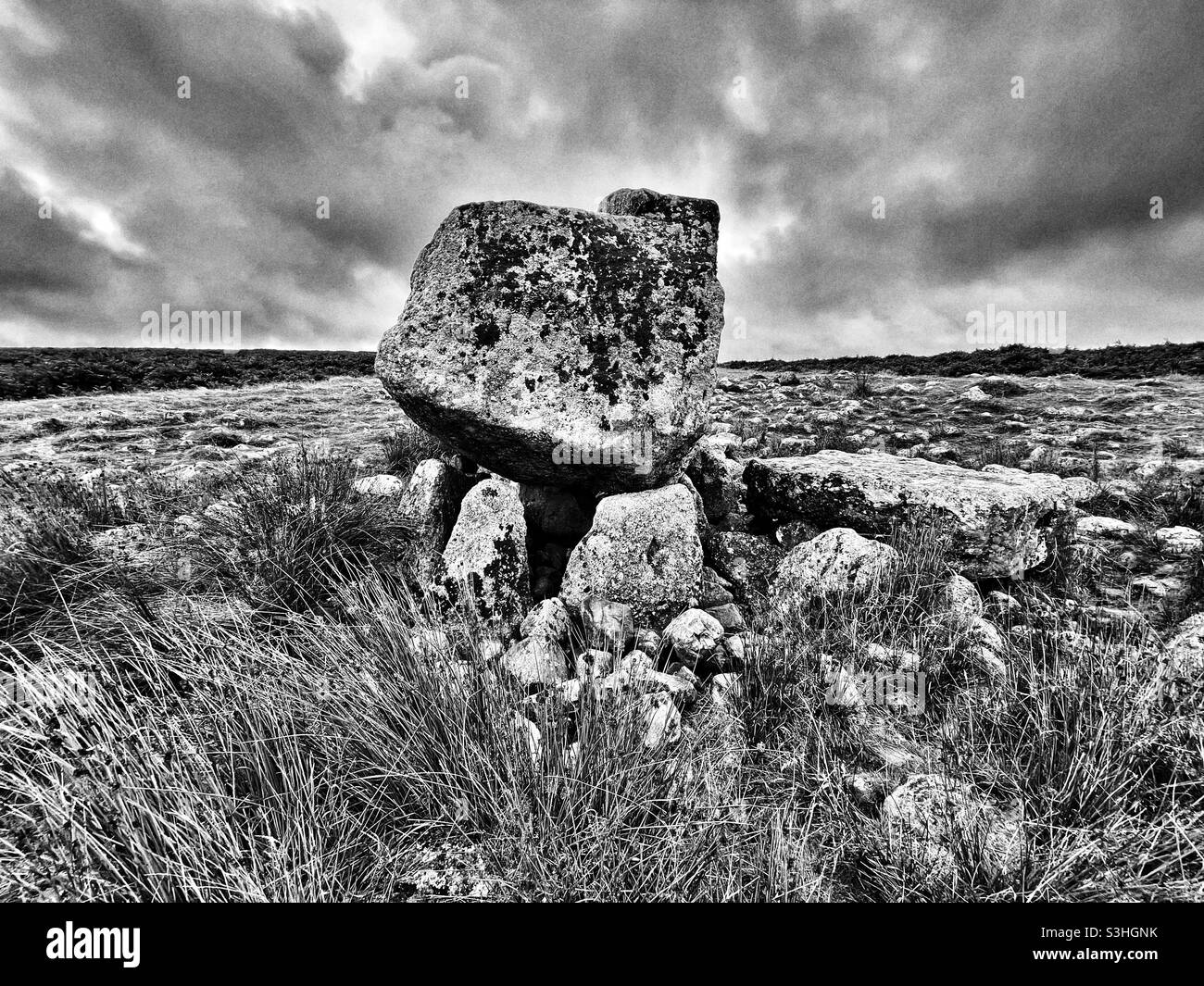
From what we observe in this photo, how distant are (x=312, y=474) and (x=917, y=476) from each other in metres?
4.65

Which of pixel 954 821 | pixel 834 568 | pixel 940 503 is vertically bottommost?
pixel 954 821

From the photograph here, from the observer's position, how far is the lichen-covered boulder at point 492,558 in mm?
3625

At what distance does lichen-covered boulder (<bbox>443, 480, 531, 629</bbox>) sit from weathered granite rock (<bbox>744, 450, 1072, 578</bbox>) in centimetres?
202

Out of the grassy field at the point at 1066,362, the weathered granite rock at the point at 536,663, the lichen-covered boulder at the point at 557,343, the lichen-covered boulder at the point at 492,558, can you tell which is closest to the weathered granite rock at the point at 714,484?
the lichen-covered boulder at the point at 557,343

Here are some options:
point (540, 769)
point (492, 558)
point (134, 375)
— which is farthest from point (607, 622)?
point (134, 375)

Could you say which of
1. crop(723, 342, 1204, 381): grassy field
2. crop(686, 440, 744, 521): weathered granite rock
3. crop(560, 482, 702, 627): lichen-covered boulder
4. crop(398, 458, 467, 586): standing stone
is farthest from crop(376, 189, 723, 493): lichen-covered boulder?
crop(723, 342, 1204, 381): grassy field

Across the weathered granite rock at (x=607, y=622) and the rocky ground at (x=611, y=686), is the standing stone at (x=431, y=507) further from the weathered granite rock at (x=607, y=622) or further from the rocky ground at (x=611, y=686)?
the weathered granite rock at (x=607, y=622)

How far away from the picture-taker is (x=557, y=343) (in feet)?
12.4

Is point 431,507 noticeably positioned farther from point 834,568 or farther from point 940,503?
point 940,503

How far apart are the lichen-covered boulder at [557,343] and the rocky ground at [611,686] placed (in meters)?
0.42

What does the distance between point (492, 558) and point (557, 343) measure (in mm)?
1456

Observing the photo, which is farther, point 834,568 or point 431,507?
point 431,507

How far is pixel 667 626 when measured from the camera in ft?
11.1
